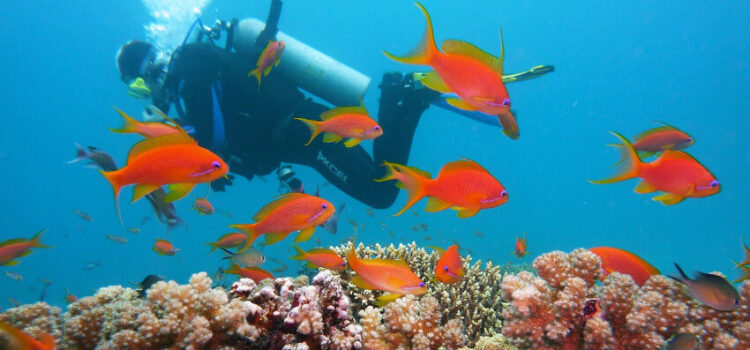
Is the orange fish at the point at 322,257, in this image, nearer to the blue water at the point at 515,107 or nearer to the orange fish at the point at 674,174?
the orange fish at the point at 674,174

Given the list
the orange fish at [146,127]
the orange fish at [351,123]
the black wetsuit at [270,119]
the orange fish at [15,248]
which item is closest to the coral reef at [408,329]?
the orange fish at [351,123]

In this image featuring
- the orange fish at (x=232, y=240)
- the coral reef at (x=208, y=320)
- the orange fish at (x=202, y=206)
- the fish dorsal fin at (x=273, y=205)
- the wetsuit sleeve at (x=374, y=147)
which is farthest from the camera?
the wetsuit sleeve at (x=374, y=147)

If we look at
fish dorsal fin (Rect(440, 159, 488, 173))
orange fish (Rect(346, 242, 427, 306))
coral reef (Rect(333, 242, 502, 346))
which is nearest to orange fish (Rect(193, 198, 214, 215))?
coral reef (Rect(333, 242, 502, 346))

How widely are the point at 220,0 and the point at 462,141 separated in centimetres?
8756

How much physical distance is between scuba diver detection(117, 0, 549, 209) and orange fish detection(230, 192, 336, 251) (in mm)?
3198

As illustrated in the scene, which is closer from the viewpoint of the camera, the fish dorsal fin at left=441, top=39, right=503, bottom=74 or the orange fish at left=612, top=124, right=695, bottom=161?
the fish dorsal fin at left=441, top=39, right=503, bottom=74

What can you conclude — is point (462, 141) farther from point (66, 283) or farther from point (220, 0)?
point (66, 283)

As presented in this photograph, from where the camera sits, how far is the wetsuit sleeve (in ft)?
23.1

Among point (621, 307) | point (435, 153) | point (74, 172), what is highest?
point (435, 153)

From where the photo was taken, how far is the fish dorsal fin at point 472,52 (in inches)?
93.7

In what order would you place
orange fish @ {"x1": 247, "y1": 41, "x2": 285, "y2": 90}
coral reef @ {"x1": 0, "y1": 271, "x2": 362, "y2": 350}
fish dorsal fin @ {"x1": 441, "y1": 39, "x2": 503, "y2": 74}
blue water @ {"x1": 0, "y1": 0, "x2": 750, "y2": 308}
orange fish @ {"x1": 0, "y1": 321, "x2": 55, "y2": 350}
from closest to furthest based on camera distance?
orange fish @ {"x1": 0, "y1": 321, "x2": 55, "y2": 350}, coral reef @ {"x1": 0, "y1": 271, "x2": 362, "y2": 350}, fish dorsal fin @ {"x1": 441, "y1": 39, "x2": 503, "y2": 74}, orange fish @ {"x1": 247, "y1": 41, "x2": 285, "y2": 90}, blue water @ {"x1": 0, "y1": 0, "x2": 750, "y2": 308}

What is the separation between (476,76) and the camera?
2.43 m

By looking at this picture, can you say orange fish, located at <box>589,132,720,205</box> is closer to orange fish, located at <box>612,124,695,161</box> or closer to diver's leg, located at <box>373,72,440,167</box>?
orange fish, located at <box>612,124,695,161</box>

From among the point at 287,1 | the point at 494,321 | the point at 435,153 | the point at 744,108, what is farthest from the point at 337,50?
the point at 494,321
